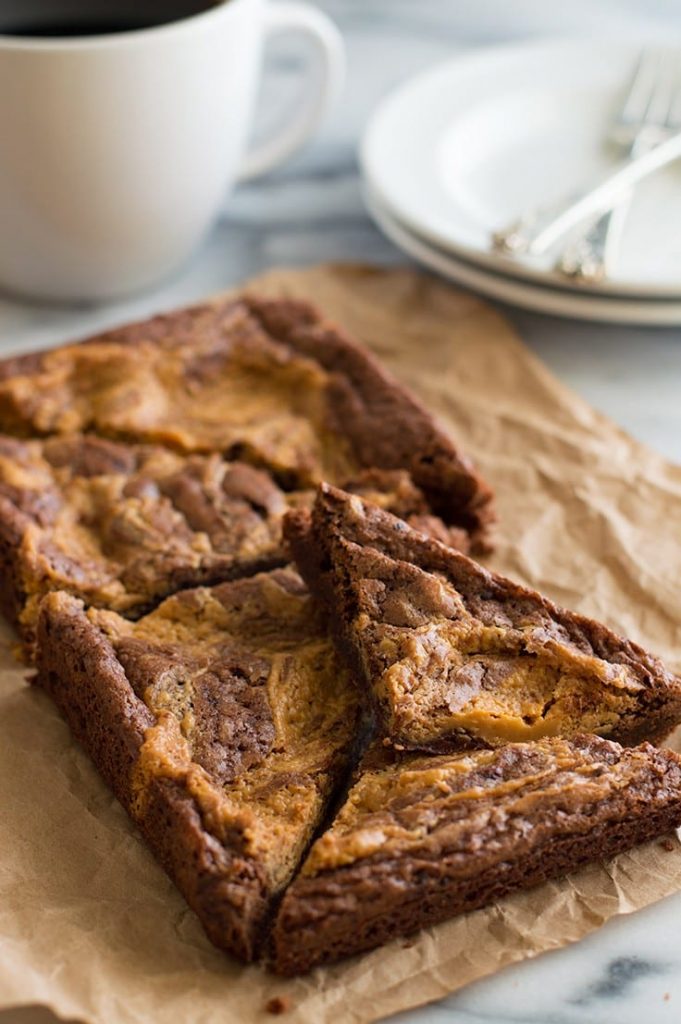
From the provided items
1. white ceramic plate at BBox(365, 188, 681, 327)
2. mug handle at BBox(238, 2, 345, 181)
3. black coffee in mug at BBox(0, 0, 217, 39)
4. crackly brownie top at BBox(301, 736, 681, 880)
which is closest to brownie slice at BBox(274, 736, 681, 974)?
crackly brownie top at BBox(301, 736, 681, 880)

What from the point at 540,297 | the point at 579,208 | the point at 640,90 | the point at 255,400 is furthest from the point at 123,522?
the point at 640,90

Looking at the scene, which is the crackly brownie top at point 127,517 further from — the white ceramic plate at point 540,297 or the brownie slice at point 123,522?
the white ceramic plate at point 540,297

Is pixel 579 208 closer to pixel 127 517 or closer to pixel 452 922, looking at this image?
pixel 127 517

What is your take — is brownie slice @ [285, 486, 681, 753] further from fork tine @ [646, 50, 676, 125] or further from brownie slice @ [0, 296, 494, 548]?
fork tine @ [646, 50, 676, 125]

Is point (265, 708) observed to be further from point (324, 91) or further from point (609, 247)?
point (324, 91)

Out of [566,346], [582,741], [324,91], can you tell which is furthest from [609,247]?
[582,741]

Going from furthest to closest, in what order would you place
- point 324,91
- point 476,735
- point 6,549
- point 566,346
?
point 324,91, point 566,346, point 6,549, point 476,735
